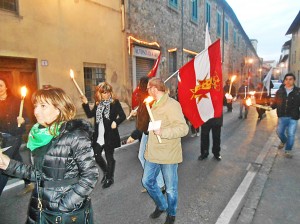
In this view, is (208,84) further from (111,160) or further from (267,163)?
(267,163)

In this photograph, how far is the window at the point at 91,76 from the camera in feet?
34.8

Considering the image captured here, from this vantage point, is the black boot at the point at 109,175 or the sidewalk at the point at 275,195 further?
the black boot at the point at 109,175

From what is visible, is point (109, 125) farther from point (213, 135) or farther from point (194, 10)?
point (194, 10)

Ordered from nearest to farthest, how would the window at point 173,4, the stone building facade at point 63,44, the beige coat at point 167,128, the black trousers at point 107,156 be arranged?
the beige coat at point 167,128 < the black trousers at point 107,156 < the stone building facade at point 63,44 < the window at point 173,4

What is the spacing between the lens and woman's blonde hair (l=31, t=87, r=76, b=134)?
198 cm

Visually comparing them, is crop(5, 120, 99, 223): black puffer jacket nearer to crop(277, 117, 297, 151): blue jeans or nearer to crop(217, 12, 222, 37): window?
crop(277, 117, 297, 151): blue jeans

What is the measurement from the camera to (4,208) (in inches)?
150

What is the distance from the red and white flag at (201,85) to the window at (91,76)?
6.90 metres

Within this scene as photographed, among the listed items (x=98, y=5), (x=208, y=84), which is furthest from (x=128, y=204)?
(x=98, y=5)

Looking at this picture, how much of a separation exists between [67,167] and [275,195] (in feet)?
11.7

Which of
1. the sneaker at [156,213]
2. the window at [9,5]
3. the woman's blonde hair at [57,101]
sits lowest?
the sneaker at [156,213]

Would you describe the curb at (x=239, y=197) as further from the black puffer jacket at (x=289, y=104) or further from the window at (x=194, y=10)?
the window at (x=194, y=10)

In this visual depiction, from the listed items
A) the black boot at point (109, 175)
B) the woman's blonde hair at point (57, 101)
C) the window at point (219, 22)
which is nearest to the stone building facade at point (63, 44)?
the black boot at point (109, 175)

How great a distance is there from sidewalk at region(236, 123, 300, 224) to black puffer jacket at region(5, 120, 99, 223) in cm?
244
